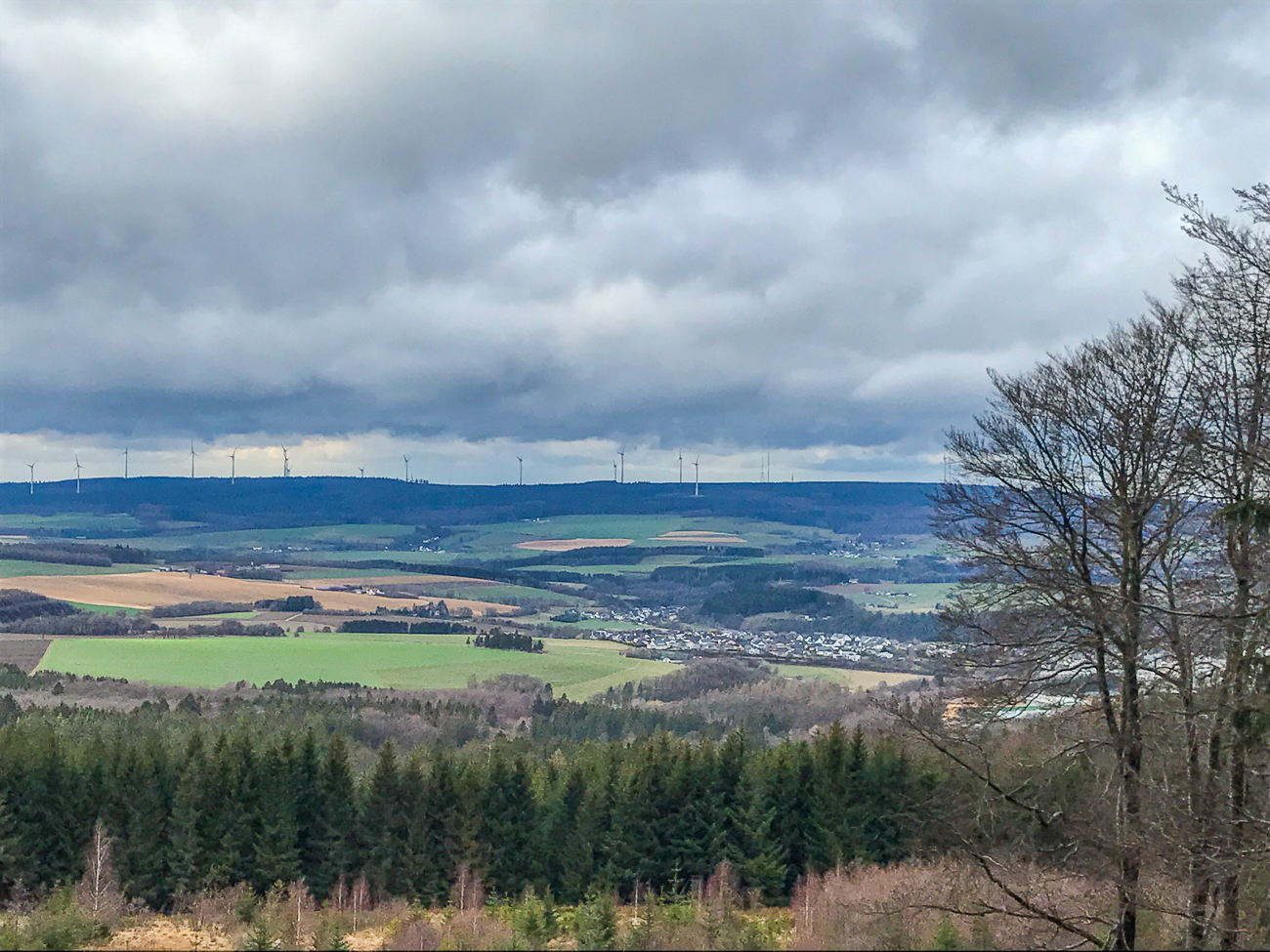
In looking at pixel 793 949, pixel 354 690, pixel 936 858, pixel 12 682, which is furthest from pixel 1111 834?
pixel 12 682

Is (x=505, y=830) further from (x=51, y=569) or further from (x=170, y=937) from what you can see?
(x=51, y=569)

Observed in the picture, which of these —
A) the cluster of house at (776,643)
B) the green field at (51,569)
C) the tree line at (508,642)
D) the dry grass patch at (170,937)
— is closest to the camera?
the dry grass patch at (170,937)

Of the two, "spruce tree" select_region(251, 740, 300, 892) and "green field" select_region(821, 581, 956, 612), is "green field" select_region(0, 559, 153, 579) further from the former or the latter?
"spruce tree" select_region(251, 740, 300, 892)

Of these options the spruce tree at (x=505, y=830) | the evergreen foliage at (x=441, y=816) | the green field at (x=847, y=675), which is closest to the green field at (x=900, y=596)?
the green field at (x=847, y=675)

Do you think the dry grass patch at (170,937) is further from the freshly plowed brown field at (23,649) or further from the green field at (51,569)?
the green field at (51,569)

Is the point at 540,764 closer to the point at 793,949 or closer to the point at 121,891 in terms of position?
the point at 121,891

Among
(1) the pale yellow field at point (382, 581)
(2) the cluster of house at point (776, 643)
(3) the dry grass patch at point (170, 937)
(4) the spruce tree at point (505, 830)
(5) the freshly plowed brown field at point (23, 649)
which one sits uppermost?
(3) the dry grass patch at point (170, 937)
